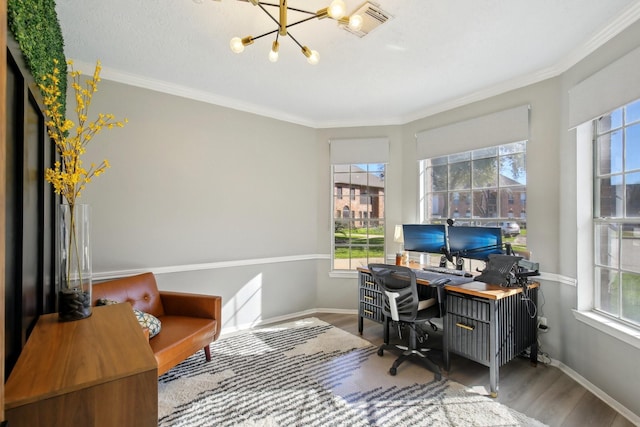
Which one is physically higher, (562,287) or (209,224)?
Result: (209,224)

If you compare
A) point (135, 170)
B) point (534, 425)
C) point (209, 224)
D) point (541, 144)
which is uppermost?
point (541, 144)

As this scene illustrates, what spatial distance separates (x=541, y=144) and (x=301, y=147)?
8.77ft

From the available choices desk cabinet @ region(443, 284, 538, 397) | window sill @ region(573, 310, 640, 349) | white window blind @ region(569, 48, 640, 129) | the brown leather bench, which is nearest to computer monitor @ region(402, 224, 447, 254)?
desk cabinet @ region(443, 284, 538, 397)

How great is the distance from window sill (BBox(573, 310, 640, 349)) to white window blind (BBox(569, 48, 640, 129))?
1505mm

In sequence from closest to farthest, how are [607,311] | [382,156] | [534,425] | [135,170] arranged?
[534,425] < [607,311] < [135,170] < [382,156]

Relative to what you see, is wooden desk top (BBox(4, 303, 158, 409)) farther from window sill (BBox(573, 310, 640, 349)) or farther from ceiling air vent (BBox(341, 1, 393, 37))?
window sill (BBox(573, 310, 640, 349))

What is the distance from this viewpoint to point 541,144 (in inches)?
109

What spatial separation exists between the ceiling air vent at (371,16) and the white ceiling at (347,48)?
4cm

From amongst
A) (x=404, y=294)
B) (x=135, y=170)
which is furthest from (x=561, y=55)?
(x=135, y=170)

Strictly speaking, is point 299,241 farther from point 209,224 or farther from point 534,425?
point 534,425

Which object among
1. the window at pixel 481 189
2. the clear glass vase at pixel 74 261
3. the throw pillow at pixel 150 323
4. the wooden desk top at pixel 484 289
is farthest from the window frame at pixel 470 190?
the clear glass vase at pixel 74 261

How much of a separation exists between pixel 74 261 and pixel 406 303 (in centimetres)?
229

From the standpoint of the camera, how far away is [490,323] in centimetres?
229

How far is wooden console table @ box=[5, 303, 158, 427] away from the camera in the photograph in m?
0.78
